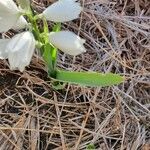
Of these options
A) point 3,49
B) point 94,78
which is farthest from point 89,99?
point 3,49

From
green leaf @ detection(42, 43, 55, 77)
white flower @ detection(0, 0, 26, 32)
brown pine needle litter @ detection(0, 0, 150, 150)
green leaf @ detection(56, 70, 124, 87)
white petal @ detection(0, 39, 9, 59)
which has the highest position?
white flower @ detection(0, 0, 26, 32)

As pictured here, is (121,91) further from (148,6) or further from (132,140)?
(148,6)

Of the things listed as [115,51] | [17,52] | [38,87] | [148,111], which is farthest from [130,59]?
[17,52]

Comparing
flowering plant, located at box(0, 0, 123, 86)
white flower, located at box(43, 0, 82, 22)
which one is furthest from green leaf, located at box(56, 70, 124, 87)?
white flower, located at box(43, 0, 82, 22)

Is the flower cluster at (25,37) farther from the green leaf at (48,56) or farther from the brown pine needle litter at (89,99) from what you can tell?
the brown pine needle litter at (89,99)

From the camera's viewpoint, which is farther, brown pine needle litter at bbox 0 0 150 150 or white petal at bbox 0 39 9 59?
brown pine needle litter at bbox 0 0 150 150

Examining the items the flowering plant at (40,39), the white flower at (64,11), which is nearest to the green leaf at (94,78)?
the flowering plant at (40,39)

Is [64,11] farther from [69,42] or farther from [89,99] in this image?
[89,99]

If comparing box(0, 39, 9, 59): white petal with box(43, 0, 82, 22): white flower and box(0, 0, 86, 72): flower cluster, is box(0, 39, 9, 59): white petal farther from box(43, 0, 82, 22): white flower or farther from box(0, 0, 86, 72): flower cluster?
box(43, 0, 82, 22): white flower
